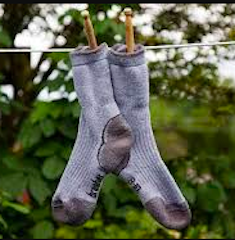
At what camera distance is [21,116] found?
4113 mm

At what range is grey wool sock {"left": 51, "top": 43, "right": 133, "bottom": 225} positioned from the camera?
2135mm

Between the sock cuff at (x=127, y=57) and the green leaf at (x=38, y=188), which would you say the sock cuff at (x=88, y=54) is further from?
the green leaf at (x=38, y=188)

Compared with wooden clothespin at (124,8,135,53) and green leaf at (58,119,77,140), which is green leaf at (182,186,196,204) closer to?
green leaf at (58,119,77,140)

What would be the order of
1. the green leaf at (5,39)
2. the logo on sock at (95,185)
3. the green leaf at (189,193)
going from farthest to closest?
1. the green leaf at (189,193)
2. the green leaf at (5,39)
3. the logo on sock at (95,185)

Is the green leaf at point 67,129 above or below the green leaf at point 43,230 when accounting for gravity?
above

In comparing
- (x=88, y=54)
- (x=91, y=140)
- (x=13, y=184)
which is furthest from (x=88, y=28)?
(x=13, y=184)

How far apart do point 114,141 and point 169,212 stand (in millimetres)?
243

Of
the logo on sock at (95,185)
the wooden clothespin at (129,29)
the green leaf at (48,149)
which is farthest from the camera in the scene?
the green leaf at (48,149)

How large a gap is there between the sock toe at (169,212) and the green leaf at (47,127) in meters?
1.48

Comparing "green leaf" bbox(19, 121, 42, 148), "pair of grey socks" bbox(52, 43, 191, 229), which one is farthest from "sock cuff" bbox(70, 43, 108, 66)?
"green leaf" bbox(19, 121, 42, 148)

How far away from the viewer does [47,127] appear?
3629 mm

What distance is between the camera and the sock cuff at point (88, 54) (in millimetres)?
2125

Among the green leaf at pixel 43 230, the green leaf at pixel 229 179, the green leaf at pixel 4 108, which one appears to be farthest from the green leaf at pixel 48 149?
the green leaf at pixel 229 179

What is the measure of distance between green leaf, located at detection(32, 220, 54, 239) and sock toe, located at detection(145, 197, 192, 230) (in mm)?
Result: 1737
